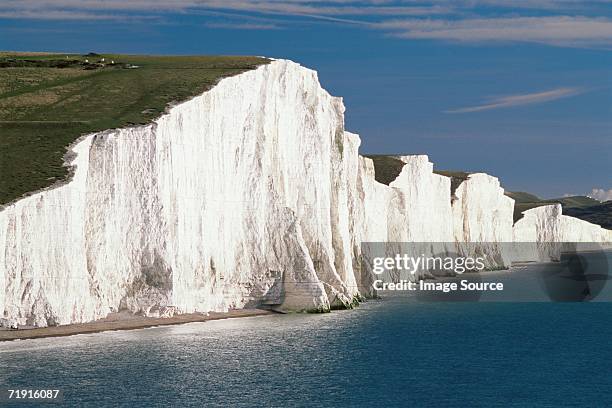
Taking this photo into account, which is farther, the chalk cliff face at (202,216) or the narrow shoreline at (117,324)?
the chalk cliff face at (202,216)

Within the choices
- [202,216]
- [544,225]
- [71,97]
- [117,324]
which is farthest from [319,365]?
[544,225]

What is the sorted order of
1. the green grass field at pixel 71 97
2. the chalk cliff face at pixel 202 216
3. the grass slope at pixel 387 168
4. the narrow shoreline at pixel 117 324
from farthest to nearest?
the grass slope at pixel 387 168 < the green grass field at pixel 71 97 < the chalk cliff face at pixel 202 216 < the narrow shoreline at pixel 117 324

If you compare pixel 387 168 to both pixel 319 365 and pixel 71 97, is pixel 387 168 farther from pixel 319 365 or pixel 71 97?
pixel 319 365

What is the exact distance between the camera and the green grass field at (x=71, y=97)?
191ft

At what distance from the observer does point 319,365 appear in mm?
49812

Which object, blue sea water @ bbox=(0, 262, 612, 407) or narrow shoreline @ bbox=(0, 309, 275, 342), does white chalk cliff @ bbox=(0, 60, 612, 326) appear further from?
blue sea water @ bbox=(0, 262, 612, 407)

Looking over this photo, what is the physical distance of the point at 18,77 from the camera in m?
81.6

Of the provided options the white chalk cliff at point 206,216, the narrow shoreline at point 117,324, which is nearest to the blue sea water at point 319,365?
the narrow shoreline at point 117,324

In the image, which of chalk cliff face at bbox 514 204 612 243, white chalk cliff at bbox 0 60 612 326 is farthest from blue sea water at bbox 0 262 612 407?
chalk cliff face at bbox 514 204 612 243

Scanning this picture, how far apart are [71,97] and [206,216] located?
52.1ft

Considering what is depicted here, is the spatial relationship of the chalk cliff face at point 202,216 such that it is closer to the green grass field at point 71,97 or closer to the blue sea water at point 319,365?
the green grass field at point 71,97

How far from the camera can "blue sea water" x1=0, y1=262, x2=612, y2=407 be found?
139 feet

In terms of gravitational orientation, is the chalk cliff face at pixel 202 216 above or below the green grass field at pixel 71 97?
below

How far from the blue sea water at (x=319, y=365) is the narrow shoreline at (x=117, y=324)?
0.57m
